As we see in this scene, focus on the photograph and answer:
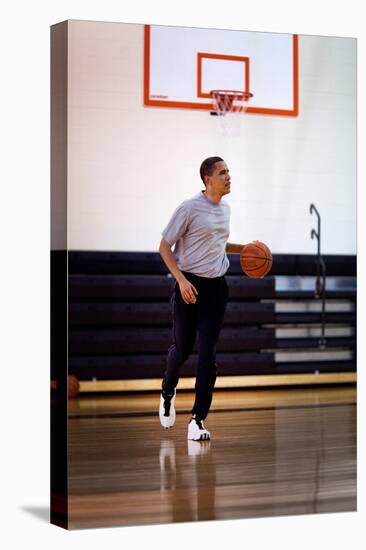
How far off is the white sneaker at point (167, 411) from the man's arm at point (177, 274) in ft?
1.54

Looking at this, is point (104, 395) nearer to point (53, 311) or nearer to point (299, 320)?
point (53, 311)

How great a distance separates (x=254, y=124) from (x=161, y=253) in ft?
2.91

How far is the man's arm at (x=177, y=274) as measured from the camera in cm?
482

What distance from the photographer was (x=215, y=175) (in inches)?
192

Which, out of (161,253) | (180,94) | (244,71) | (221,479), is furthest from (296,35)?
(221,479)

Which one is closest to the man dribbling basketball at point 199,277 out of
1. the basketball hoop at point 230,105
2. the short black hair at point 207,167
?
the short black hair at point 207,167

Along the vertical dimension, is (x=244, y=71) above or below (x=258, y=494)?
above

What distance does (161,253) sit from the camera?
4832mm

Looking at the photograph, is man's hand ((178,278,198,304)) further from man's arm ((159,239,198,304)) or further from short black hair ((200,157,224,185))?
short black hair ((200,157,224,185))

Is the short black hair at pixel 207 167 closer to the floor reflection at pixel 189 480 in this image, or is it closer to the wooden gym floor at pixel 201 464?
the wooden gym floor at pixel 201 464

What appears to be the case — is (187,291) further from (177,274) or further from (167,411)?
(167,411)

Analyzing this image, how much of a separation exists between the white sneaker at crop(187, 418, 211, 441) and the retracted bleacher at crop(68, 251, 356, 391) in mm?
183

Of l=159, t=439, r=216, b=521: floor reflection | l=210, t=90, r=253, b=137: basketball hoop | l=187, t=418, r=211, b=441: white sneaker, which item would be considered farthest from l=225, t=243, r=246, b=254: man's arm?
l=159, t=439, r=216, b=521: floor reflection

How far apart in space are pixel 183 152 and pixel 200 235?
1.35 feet
